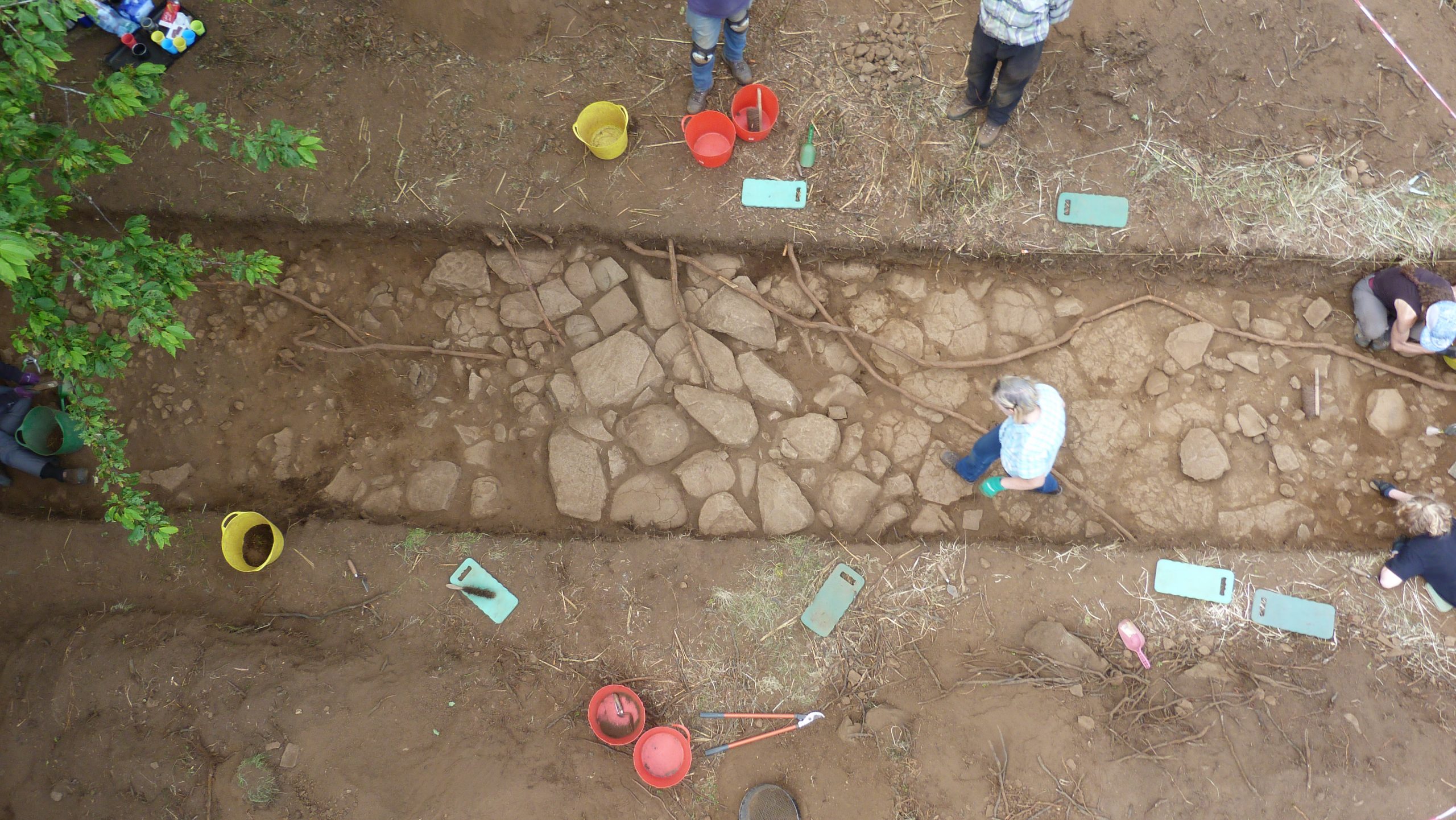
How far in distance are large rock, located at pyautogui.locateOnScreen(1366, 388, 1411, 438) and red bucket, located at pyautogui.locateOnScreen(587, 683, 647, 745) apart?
14.9 ft

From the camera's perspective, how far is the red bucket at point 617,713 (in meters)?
3.50

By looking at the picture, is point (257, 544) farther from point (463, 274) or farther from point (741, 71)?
point (741, 71)

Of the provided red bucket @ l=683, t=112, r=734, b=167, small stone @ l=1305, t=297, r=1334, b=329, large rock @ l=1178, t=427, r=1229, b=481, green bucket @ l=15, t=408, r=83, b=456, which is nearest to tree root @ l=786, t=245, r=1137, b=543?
large rock @ l=1178, t=427, r=1229, b=481

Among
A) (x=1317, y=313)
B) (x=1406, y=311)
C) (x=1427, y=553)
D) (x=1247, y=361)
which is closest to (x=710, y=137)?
(x=1247, y=361)

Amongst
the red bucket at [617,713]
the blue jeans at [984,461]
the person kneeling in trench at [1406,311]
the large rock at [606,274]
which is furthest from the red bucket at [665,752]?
the person kneeling in trench at [1406,311]

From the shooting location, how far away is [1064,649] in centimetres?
369

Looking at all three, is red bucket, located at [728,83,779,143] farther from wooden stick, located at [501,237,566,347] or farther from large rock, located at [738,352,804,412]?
wooden stick, located at [501,237,566,347]

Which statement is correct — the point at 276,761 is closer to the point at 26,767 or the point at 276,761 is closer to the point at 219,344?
the point at 26,767

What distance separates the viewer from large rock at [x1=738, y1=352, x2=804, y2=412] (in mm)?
4164

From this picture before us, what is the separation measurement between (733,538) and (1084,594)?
1.92 metres

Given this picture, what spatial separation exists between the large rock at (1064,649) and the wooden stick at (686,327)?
224 centimetres

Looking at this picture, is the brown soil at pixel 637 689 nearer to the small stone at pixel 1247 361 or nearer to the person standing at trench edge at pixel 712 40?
the small stone at pixel 1247 361

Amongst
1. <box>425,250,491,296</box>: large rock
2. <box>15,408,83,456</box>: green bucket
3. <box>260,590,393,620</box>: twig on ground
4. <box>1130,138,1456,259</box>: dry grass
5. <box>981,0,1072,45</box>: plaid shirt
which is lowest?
<box>260,590,393,620</box>: twig on ground

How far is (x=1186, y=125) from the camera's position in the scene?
436cm
